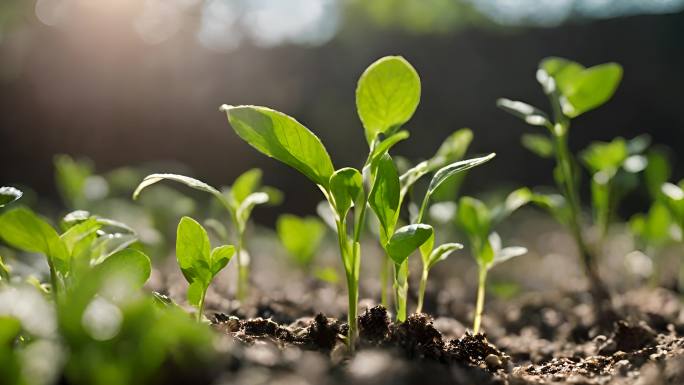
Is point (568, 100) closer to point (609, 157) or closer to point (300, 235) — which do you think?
point (609, 157)

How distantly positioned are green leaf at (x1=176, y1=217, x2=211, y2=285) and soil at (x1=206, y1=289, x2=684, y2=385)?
0.10 m

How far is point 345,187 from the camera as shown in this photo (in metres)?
0.94

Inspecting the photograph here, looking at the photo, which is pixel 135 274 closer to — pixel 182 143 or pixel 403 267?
pixel 403 267

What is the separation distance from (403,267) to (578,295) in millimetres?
1304

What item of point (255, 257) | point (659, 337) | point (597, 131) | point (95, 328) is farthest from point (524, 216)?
point (95, 328)

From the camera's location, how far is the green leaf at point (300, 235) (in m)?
1.85

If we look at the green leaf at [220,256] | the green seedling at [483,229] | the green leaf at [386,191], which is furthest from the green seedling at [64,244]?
the green seedling at [483,229]

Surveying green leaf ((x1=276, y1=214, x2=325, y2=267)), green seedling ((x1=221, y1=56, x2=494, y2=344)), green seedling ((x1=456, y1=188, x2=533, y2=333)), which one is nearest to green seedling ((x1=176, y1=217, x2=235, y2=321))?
green seedling ((x1=221, y1=56, x2=494, y2=344))

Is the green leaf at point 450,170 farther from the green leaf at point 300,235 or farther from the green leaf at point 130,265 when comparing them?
the green leaf at point 300,235

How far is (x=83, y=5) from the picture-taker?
20.3ft

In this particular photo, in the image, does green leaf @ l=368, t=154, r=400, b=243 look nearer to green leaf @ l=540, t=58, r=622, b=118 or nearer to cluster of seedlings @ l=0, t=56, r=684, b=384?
cluster of seedlings @ l=0, t=56, r=684, b=384

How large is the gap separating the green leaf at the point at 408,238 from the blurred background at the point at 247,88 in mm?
4775

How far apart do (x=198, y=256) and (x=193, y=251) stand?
0.01 metres

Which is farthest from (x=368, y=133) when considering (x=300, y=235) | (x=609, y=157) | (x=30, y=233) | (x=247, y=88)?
(x=247, y=88)
